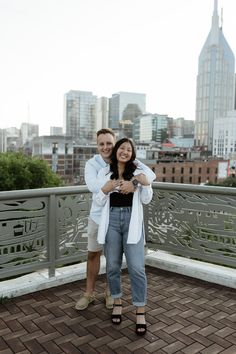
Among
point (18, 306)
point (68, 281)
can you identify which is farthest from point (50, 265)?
point (18, 306)

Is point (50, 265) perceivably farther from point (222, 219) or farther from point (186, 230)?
point (222, 219)

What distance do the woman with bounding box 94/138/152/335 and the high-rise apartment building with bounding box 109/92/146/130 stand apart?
3861 inches

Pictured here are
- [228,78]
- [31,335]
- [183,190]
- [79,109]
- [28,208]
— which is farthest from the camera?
[228,78]

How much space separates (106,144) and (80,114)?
99552mm

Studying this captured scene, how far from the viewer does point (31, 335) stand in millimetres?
2494

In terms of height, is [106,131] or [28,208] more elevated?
[106,131]

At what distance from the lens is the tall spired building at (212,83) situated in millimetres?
107125

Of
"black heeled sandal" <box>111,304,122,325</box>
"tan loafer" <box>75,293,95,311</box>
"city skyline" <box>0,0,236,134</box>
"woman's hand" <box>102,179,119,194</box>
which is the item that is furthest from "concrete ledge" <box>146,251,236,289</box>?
"city skyline" <box>0,0,236,134</box>

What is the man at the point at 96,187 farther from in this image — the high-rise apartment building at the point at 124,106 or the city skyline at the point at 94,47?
the high-rise apartment building at the point at 124,106

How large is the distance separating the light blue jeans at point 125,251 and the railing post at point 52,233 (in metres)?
0.91

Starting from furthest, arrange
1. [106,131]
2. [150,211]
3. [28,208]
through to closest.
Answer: [150,211] < [28,208] < [106,131]

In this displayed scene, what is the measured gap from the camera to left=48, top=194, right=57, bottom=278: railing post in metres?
3.37

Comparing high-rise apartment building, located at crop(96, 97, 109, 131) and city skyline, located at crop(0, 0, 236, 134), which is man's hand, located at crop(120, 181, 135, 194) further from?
high-rise apartment building, located at crop(96, 97, 109, 131)

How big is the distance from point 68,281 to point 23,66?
49468 mm
